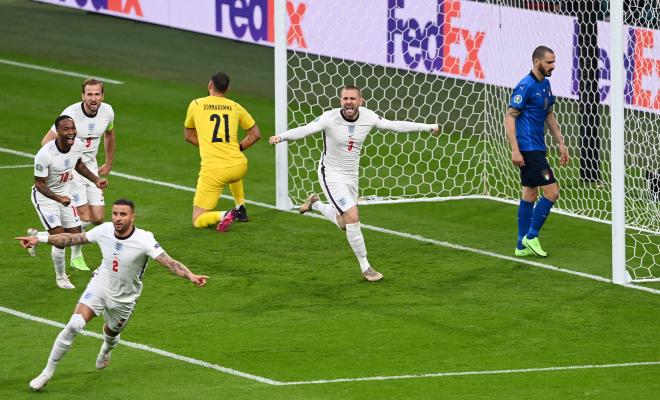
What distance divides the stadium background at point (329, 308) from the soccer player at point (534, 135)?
24.1 inches

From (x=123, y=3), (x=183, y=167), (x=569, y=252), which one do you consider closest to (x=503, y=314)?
(x=569, y=252)

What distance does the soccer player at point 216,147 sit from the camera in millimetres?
18281

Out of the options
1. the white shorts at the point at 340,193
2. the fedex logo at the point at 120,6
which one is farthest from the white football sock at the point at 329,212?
the fedex logo at the point at 120,6

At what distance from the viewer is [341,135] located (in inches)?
632

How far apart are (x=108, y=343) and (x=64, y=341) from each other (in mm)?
636

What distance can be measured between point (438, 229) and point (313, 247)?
1.79 meters

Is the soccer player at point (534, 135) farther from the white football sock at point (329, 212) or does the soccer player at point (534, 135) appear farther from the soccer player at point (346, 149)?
the white football sock at point (329, 212)

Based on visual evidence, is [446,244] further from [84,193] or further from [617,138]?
[84,193]

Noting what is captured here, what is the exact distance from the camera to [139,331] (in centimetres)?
1423

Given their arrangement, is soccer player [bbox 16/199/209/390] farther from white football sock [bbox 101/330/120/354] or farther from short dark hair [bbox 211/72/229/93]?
short dark hair [bbox 211/72/229/93]

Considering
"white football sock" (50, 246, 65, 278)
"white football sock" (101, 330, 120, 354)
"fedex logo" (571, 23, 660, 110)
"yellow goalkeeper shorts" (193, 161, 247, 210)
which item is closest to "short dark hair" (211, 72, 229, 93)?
"yellow goalkeeper shorts" (193, 161, 247, 210)

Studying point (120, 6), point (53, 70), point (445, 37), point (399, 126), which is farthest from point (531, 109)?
point (120, 6)

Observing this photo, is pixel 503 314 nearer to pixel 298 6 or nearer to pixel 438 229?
pixel 438 229

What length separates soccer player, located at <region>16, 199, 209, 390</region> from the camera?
12211 mm
